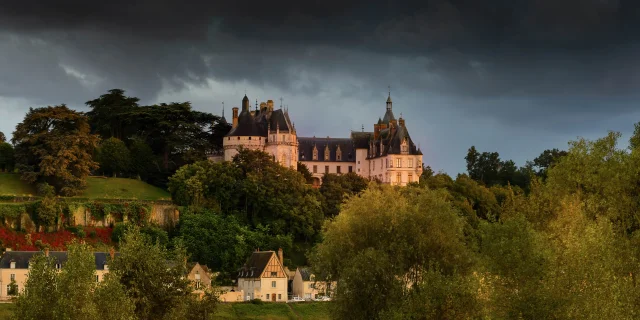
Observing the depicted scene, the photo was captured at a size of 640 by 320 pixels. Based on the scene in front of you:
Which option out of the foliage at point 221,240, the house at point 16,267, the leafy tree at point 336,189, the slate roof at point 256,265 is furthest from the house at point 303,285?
the house at point 16,267

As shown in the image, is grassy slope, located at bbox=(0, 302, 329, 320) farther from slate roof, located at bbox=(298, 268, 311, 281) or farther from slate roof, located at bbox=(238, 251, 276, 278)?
slate roof, located at bbox=(238, 251, 276, 278)

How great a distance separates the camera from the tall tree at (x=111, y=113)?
4224 inches

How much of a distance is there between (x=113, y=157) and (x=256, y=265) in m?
27.9

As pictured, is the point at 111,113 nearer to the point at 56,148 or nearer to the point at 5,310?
the point at 56,148

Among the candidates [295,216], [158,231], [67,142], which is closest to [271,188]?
[295,216]

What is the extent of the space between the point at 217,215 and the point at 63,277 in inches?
1716

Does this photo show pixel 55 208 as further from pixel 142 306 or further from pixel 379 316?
pixel 379 316

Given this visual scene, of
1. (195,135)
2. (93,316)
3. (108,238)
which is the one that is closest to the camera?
(93,316)

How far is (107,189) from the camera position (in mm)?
93375

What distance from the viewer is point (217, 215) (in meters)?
86.0

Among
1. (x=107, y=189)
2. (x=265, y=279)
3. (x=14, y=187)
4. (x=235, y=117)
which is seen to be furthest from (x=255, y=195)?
(x=14, y=187)

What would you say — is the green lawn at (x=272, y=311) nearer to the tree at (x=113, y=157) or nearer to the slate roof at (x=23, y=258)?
the slate roof at (x=23, y=258)

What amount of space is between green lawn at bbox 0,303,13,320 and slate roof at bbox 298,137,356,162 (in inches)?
2038

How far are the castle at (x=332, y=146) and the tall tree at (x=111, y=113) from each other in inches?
479
